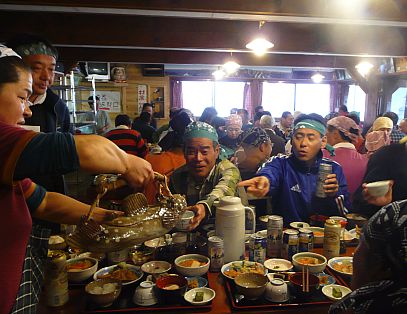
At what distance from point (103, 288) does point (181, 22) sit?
402cm

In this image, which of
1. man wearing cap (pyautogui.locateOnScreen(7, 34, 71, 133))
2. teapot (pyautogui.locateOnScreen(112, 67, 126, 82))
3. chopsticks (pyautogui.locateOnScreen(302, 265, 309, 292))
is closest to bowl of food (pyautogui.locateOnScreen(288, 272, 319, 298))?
chopsticks (pyautogui.locateOnScreen(302, 265, 309, 292))

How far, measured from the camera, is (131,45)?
4.75 metres

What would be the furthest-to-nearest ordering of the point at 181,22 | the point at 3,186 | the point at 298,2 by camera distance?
the point at 181,22, the point at 298,2, the point at 3,186

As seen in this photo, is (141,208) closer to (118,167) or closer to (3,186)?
(118,167)

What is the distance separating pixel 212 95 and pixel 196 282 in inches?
376

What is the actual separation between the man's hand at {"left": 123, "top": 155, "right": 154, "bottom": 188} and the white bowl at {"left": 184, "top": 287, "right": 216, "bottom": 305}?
0.61m

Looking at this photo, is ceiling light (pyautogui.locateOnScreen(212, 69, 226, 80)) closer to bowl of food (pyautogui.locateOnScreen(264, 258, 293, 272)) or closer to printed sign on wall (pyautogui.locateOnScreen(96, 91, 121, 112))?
printed sign on wall (pyautogui.locateOnScreen(96, 91, 121, 112))

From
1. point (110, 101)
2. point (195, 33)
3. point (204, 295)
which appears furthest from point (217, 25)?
point (110, 101)

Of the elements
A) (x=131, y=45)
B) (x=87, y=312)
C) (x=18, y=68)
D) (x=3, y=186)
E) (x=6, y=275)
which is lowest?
(x=87, y=312)

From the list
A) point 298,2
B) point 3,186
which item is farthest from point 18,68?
point 298,2

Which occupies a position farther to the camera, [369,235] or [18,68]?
[18,68]

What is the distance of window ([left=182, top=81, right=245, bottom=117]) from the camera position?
10.5 metres

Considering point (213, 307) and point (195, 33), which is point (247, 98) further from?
point (213, 307)

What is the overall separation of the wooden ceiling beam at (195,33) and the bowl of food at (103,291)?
3.90 meters
